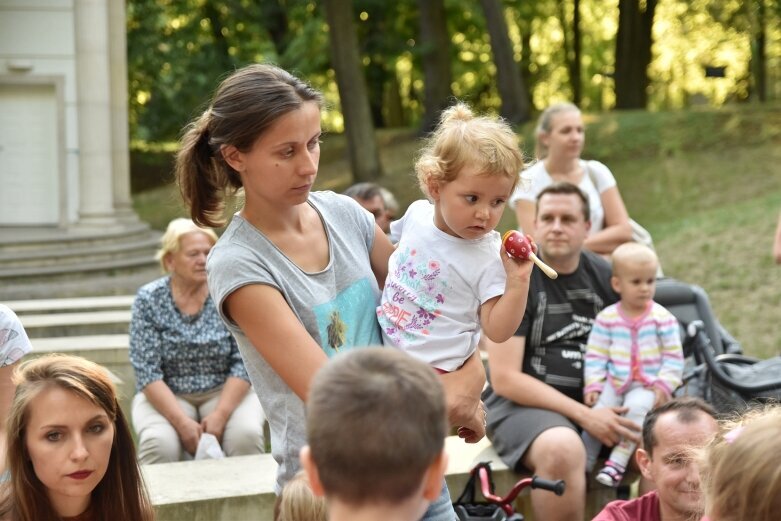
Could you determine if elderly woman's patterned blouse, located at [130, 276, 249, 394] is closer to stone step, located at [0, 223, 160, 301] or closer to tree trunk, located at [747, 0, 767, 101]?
stone step, located at [0, 223, 160, 301]

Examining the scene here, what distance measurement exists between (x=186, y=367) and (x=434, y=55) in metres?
17.4

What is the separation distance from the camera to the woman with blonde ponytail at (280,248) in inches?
92.6

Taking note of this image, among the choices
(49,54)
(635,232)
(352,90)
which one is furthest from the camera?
(352,90)

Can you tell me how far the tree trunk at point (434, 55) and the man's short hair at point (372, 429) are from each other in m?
20.8

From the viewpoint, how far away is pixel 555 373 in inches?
198

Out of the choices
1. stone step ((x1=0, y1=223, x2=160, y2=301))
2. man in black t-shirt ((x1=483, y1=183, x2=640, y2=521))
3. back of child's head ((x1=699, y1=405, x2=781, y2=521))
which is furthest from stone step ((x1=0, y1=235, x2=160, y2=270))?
back of child's head ((x1=699, y1=405, x2=781, y2=521))

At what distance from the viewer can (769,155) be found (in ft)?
60.5

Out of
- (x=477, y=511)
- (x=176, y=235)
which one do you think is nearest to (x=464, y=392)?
(x=477, y=511)

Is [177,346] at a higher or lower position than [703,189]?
lower

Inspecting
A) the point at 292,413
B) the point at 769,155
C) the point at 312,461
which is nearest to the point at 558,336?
the point at 292,413

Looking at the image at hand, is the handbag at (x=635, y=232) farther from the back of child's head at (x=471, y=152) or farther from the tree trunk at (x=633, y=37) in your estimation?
the tree trunk at (x=633, y=37)

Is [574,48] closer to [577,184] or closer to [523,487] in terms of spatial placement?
[577,184]

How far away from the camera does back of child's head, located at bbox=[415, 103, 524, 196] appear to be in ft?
9.08

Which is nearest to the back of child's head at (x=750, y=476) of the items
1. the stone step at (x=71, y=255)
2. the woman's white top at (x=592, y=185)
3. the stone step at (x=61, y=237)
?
the woman's white top at (x=592, y=185)
